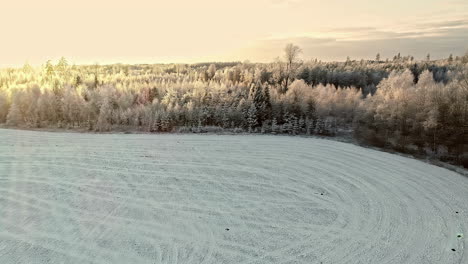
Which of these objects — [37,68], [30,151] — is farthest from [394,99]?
[37,68]

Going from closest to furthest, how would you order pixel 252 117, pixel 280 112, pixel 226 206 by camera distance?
pixel 226 206, pixel 252 117, pixel 280 112

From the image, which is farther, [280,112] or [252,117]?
[280,112]

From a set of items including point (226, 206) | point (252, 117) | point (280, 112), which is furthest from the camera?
point (280, 112)

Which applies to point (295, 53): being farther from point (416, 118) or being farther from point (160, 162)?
point (160, 162)

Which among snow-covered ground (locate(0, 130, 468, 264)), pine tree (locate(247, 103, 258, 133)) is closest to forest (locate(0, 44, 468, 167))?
pine tree (locate(247, 103, 258, 133))

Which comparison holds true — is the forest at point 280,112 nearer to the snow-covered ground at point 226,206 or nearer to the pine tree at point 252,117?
the pine tree at point 252,117

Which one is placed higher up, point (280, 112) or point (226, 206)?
point (280, 112)

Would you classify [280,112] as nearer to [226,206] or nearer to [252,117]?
[252,117]

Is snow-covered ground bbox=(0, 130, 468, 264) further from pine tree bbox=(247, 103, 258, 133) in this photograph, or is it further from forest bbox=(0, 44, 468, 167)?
pine tree bbox=(247, 103, 258, 133)

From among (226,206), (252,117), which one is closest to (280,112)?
(252,117)
